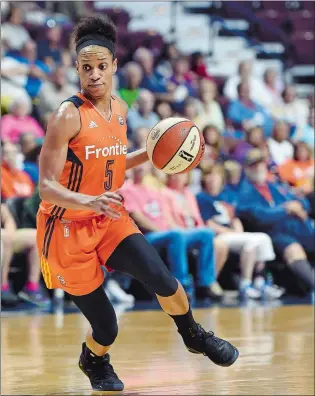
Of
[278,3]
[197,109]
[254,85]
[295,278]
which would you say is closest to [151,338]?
[295,278]

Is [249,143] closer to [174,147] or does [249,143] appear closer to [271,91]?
[271,91]

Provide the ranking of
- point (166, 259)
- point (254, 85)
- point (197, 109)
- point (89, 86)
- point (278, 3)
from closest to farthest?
point (89, 86) < point (166, 259) < point (197, 109) < point (254, 85) < point (278, 3)

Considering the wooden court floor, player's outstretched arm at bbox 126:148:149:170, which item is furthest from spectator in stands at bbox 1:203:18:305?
player's outstretched arm at bbox 126:148:149:170

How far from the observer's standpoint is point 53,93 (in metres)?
11.4

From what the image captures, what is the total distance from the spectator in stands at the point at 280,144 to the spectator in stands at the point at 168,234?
2942 millimetres

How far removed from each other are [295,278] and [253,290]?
802 mm

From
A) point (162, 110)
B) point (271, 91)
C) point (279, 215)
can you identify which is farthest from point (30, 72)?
point (271, 91)

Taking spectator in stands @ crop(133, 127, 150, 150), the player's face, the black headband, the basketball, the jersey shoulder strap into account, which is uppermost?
the black headband

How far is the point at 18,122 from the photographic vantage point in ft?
A: 35.1

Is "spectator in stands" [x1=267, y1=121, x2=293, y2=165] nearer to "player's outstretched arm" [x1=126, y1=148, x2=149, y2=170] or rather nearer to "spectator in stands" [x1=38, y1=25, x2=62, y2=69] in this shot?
"spectator in stands" [x1=38, y1=25, x2=62, y2=69]

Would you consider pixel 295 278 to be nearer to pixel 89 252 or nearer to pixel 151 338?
pixel 151 338

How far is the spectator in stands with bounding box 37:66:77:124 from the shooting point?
Result: 11.3 meters

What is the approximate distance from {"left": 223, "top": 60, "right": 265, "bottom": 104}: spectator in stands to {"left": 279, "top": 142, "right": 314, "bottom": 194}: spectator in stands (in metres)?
1.82

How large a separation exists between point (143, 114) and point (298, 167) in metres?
2.02
